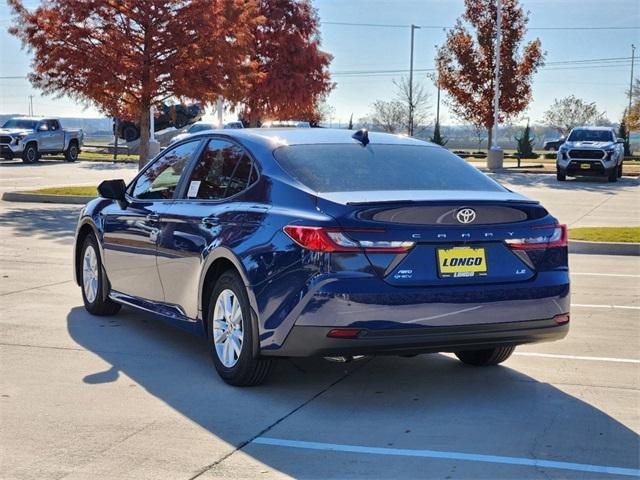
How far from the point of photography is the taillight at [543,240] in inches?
233

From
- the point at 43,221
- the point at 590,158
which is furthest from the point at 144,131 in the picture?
the point at 590,158

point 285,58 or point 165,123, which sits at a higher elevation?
point 285,58

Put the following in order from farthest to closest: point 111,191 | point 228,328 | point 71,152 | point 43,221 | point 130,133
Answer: point 130,133
point 71,152
point 43,221
point 111,191
point 228,328

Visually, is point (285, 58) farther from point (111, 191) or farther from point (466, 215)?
point (466, 215)

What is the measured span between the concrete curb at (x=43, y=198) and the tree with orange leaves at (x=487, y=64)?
26.5 metres

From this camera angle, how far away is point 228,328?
6.28 metres

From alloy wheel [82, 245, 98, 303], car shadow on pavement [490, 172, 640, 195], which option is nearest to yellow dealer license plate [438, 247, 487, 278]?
alloy wheel [82, 245, 98, 303]

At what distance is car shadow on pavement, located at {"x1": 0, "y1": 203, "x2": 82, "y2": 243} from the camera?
50.2 ft

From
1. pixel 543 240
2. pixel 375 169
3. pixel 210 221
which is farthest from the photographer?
pixel 210 221

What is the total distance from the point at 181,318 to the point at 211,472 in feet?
8.00

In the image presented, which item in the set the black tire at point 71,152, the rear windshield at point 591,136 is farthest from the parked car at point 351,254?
the black tire at point 71,152

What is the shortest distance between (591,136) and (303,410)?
1161 inches

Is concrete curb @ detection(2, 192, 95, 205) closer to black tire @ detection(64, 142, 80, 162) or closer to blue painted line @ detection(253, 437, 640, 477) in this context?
blue painted line @ detection(253, 437, 640, 477)

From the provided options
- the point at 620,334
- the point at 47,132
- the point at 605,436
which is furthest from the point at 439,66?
the point at 605,436
